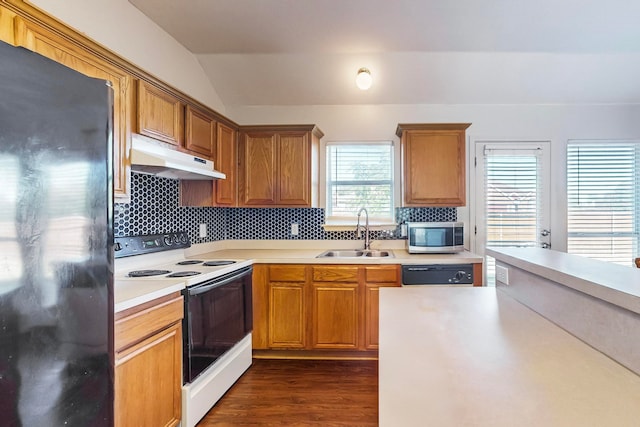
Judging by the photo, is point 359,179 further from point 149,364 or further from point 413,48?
point 149,364

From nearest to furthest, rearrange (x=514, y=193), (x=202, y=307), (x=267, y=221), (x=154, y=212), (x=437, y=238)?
(x=202, y=307), (x=154, y=212), (x=437, y=238), (x=514, y=193), (x=267, y=221)

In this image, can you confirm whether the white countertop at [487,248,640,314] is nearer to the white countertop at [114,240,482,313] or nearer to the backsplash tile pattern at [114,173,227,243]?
the white countertop at [114,240,482,313]

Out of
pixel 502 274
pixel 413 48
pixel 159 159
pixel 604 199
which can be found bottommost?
pixel 502 274

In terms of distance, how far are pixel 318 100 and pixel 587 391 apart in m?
3.18

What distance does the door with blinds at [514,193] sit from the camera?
336 cm

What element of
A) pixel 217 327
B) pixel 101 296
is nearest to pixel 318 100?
pixel 217 327

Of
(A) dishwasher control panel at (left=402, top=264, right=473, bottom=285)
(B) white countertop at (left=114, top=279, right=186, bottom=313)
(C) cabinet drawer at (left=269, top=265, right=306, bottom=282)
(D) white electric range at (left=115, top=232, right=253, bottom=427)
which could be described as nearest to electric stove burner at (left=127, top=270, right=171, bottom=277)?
(D) white electric range at (left=115, top=232, right=253, bottom=427)

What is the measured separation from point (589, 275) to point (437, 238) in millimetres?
1999

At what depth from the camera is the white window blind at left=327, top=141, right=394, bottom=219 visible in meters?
3.48

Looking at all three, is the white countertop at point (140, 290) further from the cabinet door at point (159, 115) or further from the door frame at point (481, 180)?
the door frame at point (481, 180)

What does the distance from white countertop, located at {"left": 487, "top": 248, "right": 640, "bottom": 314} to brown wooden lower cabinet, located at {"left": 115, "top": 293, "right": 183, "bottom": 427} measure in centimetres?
170

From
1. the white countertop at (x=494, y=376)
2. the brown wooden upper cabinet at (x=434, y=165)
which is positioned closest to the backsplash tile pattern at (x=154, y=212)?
the white countertop at (x=494, y=376)

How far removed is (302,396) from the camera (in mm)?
2283

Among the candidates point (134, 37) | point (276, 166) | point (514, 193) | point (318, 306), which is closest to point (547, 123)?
point (514, 193)
